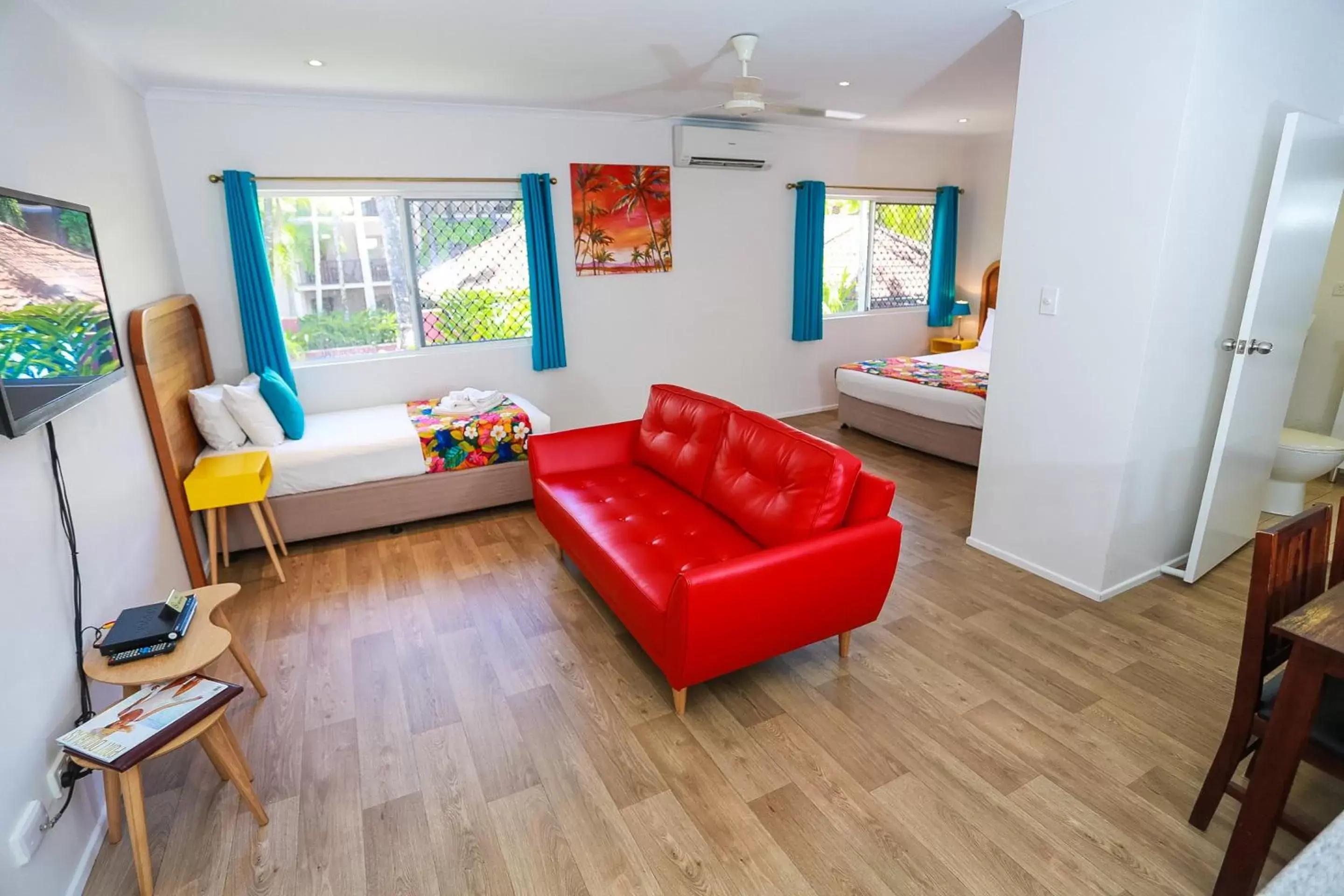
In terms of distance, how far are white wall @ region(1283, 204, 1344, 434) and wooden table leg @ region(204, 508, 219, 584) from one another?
5989mm

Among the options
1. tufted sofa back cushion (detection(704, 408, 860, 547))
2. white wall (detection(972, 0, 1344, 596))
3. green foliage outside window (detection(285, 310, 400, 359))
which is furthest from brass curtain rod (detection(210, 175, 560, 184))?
white wall (detection(972, 0, 1344, 596))

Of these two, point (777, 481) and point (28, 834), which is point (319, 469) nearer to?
point (28, 834)

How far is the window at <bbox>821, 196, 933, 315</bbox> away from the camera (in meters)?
5.97

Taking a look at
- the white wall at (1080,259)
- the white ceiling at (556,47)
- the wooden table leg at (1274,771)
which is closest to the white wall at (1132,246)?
the white wall at (1080,259)

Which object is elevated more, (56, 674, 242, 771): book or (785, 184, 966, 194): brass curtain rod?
(785, 184, 966, 194): brass curtain rod

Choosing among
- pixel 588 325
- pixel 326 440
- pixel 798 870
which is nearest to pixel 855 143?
pixel 588 325

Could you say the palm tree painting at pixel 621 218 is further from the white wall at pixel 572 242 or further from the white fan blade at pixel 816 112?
the white fan blade at pixel 816 112

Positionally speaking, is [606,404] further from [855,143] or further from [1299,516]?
[1299,516]

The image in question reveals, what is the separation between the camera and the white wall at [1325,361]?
398 centimetres

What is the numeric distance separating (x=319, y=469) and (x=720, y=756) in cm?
256

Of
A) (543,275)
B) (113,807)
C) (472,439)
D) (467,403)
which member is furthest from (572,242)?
(113,807)

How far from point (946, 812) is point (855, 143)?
5348mm

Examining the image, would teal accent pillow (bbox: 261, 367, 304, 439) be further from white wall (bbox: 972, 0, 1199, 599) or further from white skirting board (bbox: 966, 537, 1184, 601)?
white skirting board (bbox: 966, 537, 1184, 601)

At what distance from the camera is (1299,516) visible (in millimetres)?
1564
